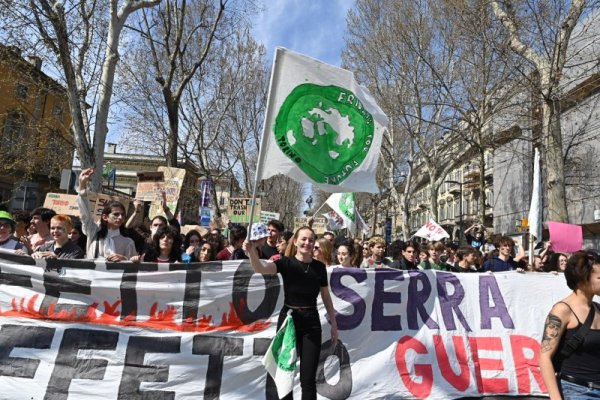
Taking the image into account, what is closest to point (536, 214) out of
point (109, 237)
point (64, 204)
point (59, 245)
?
point (109, 237)

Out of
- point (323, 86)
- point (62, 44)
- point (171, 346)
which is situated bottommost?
point (171, 346)

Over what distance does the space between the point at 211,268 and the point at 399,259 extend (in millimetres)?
3095

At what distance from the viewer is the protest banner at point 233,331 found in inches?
169

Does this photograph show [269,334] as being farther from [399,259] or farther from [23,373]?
[399,259]

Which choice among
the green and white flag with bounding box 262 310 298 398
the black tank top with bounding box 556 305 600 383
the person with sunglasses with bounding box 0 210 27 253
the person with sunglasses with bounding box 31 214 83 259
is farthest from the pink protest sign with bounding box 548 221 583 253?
the person with sunglasses with bounding box 0 210 27 253

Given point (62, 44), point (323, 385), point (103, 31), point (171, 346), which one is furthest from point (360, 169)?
point (103, 31)

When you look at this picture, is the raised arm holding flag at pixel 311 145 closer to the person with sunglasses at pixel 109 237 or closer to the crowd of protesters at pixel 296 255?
the crowd of protesters at pixel 296 255

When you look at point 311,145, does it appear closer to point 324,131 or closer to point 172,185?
point 324,131

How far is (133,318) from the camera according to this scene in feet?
15.0

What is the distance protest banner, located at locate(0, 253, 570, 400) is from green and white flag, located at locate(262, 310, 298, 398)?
1.03 metres

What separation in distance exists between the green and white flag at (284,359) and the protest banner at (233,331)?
1027 millimetres

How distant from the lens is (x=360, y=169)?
415 centimetres

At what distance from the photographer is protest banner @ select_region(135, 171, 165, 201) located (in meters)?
9.52

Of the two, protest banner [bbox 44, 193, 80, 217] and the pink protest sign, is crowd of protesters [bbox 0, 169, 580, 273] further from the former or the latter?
protest banner [bbox 44, 193, 80, 217]
